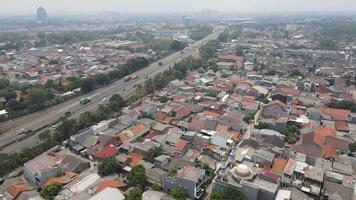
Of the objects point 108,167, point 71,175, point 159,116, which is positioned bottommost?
point 71,175

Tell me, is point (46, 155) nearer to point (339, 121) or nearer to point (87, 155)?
point (87, 155)

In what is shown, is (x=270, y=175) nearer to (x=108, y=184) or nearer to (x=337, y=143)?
(x=337, y=143)

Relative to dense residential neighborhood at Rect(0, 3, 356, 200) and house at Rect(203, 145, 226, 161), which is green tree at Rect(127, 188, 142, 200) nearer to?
dense residential neighborhood at Rect(0, 3, 356, 200)

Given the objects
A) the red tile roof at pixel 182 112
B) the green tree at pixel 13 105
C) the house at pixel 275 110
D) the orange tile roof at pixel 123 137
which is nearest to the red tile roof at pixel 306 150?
the house at pixel 275 110

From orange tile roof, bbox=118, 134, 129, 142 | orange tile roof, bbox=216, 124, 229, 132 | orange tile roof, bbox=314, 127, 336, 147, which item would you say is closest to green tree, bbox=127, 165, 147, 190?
orange tile roof, bbox=118, 134, 129, 142

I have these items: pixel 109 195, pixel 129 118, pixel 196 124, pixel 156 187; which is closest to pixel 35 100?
pixel 129 118

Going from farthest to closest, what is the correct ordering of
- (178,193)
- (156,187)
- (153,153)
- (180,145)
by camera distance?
1. (180,145)
2. (153,153)
3. (156,187)
4. (178,193)
